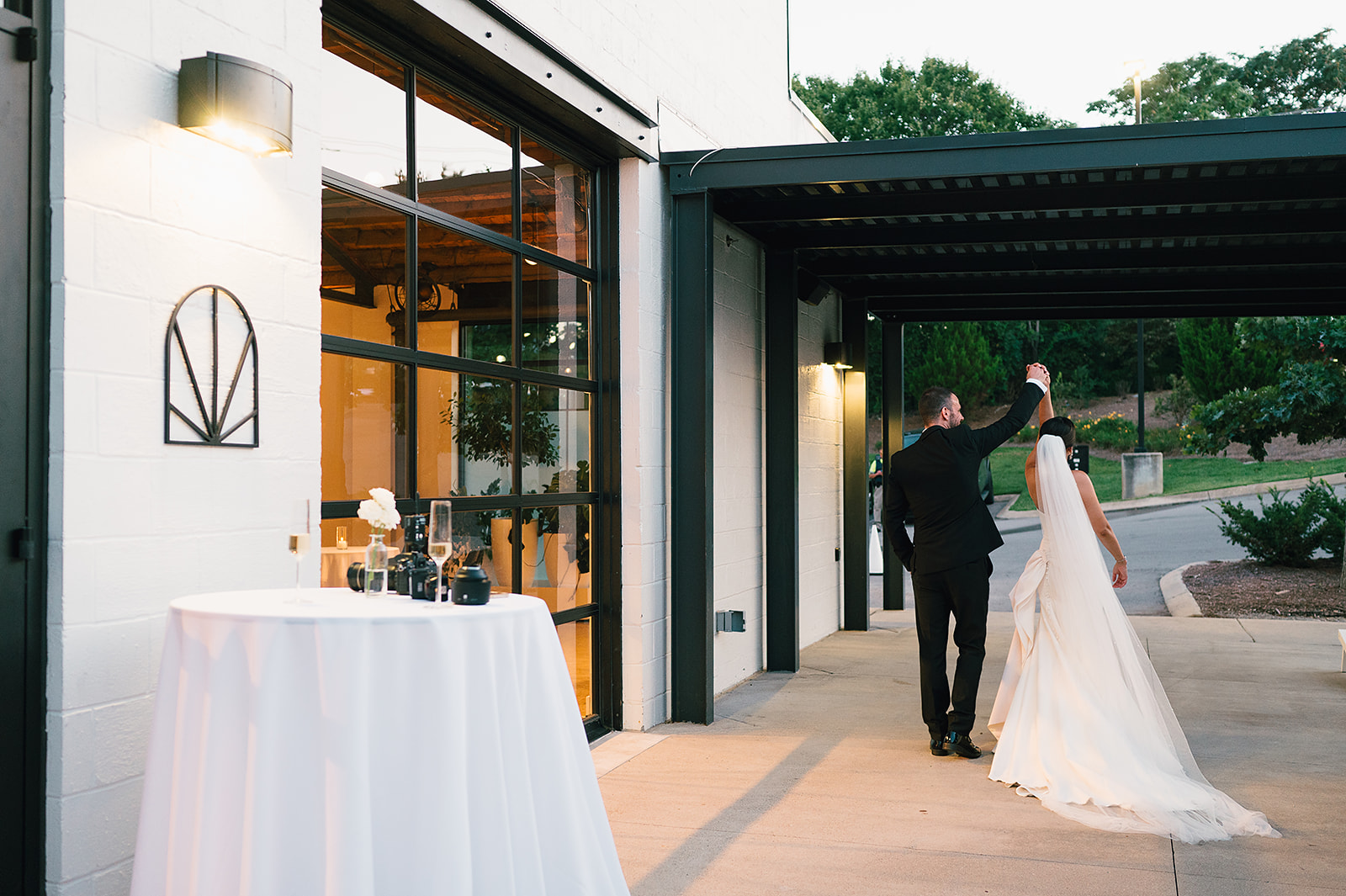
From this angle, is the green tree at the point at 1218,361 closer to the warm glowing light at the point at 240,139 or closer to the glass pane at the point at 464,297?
the glass pane at the point at 464,297

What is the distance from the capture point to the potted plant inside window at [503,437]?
5.14 meters

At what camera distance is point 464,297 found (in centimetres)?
518

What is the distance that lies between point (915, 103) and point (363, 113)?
118ft

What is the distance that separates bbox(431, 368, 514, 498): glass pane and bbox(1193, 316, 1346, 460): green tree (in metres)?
11.9

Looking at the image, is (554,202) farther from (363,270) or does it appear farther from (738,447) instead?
(738,447)

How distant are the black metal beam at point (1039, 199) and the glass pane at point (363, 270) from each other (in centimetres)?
316

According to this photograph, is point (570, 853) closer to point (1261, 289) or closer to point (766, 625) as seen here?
point (766, 625)

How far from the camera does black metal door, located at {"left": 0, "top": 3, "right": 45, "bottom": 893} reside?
2.71 m

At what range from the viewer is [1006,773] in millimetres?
5367

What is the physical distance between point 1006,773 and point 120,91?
4.57 m

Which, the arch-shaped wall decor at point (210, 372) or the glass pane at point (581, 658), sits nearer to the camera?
the arch-shaped wall decor at point (210, 372)

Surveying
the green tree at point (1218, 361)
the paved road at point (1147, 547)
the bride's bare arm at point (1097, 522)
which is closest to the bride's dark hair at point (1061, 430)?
the bride's bare arm at point (1097, 522)

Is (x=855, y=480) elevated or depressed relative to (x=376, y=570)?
elevated

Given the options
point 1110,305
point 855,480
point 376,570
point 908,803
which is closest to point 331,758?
point 376,570
